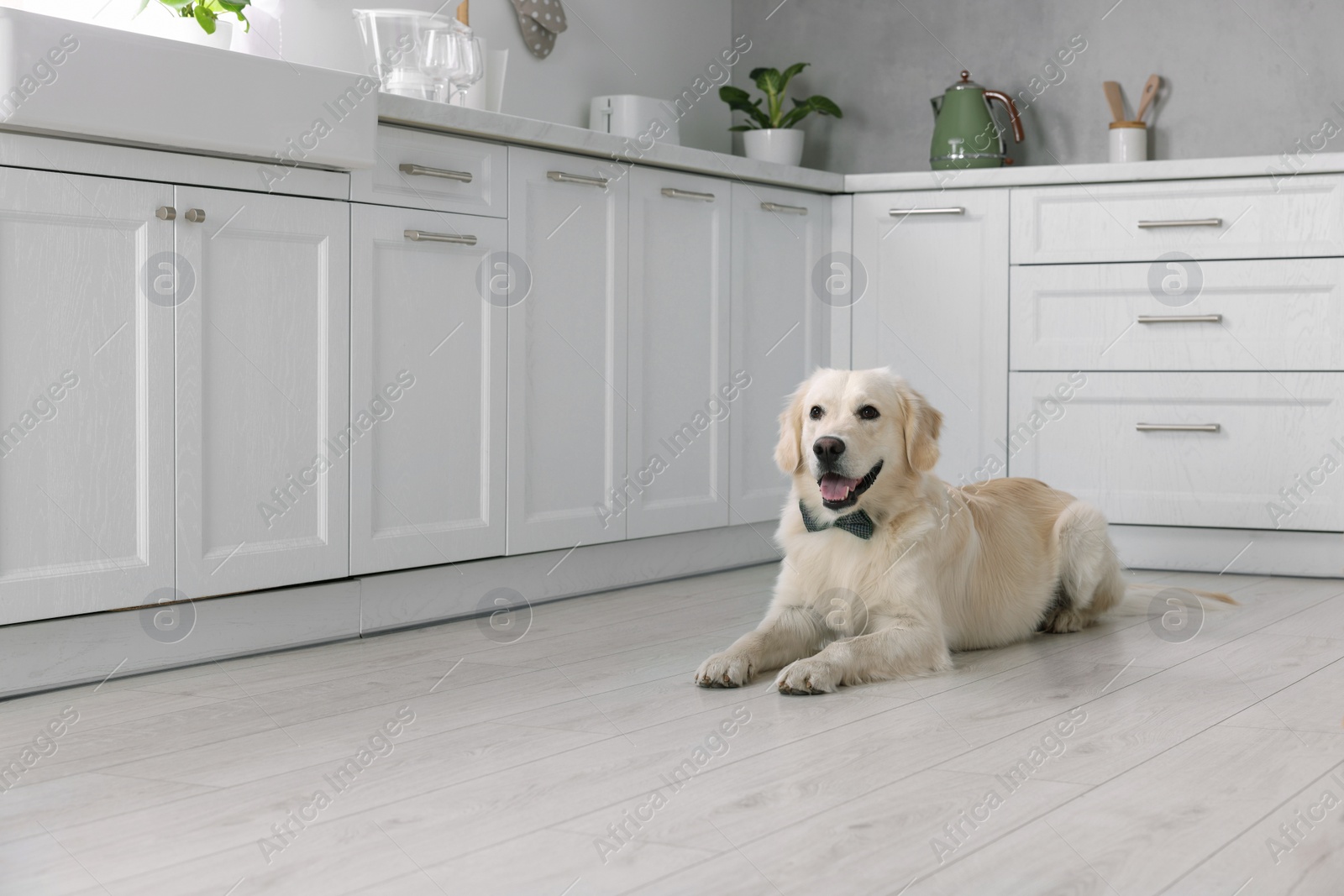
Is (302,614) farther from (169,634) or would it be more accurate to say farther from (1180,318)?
(1180,318)

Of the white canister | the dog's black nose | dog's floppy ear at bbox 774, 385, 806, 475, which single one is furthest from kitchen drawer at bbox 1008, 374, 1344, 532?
the dog's black nose

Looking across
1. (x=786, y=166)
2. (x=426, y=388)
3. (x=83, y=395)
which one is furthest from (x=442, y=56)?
(x=83, y=395)

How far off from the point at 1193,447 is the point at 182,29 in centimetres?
282

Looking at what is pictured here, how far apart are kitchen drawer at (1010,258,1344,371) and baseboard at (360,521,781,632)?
3.36ft

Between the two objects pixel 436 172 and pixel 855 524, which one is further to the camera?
pixel 436 172

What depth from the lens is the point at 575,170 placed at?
3.23m

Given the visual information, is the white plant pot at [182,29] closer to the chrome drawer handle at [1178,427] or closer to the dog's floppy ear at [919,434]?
the dog's floppy ear at [919,434]

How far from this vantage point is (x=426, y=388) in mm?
2855

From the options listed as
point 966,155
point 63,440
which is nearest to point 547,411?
point 63,440

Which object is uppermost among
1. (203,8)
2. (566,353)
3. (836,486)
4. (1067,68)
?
(1067,68)

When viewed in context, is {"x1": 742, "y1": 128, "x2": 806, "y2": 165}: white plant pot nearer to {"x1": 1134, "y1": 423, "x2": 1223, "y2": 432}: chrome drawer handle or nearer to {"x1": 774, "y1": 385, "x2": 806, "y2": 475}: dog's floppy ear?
{"x1": 1134, "y1": 423, "x2": 1223, "y2": 432}: chrome drawer handle

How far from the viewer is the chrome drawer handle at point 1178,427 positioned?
3672 millimetres

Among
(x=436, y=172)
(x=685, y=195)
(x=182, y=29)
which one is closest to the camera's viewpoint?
(x=182, y=29)

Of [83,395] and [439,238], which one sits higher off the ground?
[439,238]
